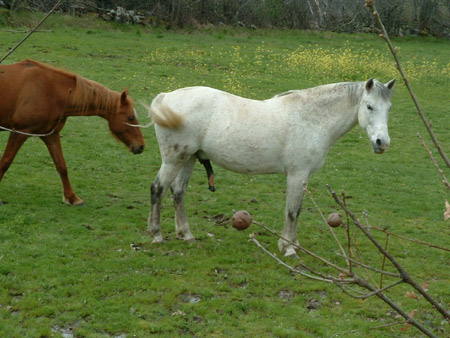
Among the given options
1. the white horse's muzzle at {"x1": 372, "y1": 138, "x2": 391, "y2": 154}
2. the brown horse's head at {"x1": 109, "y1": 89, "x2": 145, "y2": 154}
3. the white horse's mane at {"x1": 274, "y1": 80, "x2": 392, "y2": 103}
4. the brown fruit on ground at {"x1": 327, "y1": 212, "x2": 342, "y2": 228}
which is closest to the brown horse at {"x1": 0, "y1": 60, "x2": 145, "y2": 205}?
the brown horse's head at {"x1": 109, "y1": 89, "x2": 145, "y2": 154}

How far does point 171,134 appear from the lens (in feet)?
23.1

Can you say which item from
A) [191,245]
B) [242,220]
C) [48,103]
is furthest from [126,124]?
[242,220]

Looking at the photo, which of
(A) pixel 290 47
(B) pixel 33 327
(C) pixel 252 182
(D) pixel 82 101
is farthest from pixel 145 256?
(A) pixel 290 47

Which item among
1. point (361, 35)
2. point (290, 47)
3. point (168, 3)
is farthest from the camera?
point (361, 35)

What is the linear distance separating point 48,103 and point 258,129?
3051mm

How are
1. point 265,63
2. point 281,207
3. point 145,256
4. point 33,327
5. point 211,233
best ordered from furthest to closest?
point 265,63 → point 281,207 → point 211,233 → point 145,256 → point 33,327

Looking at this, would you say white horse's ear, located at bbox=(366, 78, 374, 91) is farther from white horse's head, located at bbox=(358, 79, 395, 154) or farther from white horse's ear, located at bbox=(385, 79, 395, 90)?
white horse's ear, located at bbox=(385, 79, 395, 90)

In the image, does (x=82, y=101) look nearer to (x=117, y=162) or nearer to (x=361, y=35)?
(x=117, y=162)

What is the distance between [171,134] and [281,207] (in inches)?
119

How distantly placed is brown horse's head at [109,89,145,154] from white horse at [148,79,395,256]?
1.15 m

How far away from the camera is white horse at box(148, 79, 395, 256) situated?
7.00m

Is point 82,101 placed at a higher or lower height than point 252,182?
higher

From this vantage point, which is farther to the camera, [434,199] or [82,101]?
[434,199]

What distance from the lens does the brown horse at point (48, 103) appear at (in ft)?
25.5
